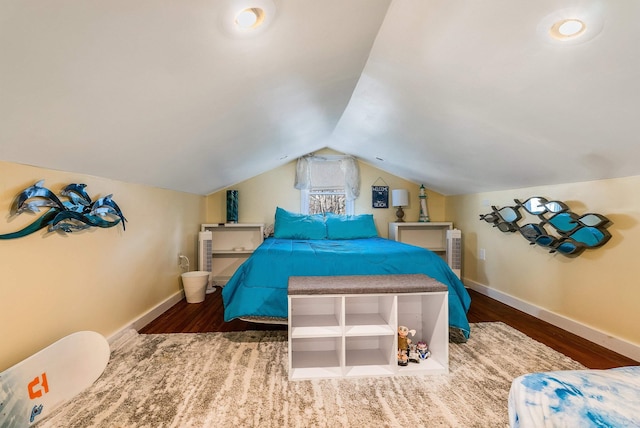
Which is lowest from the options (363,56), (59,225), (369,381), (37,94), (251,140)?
(369,381)

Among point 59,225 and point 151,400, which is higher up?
point 59,225

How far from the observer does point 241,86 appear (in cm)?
183

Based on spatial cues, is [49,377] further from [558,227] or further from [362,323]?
[558,227]

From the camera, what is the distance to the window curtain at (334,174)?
4.54 meters

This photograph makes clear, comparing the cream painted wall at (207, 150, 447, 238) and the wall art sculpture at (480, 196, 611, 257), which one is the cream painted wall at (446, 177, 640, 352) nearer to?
the wall art sculpture at (480, 196, 611, 257)

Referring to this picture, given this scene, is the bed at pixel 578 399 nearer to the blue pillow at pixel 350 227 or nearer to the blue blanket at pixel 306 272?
the blue blanket at pixel 306 272

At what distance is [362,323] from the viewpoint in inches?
77.3

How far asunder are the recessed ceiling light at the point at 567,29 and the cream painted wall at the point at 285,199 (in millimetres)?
3323

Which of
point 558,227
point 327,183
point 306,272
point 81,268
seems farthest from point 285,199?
point 558,227

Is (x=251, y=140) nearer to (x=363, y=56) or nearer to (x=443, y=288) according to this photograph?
(x=363, y=56)

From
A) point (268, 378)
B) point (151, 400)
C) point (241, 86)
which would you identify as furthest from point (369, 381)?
point (241, 86)

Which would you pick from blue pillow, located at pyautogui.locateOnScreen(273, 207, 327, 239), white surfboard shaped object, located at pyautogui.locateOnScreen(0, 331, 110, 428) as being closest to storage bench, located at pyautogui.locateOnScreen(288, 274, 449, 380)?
white surfboard shaped object, located at pyautogui.locateOnScreen(0, 331, 110, 428)

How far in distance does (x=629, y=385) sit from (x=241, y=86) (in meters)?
2.09

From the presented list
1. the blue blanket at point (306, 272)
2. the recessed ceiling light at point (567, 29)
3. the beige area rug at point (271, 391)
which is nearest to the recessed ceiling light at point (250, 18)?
the recessed ceiling light at point (567, 29)
